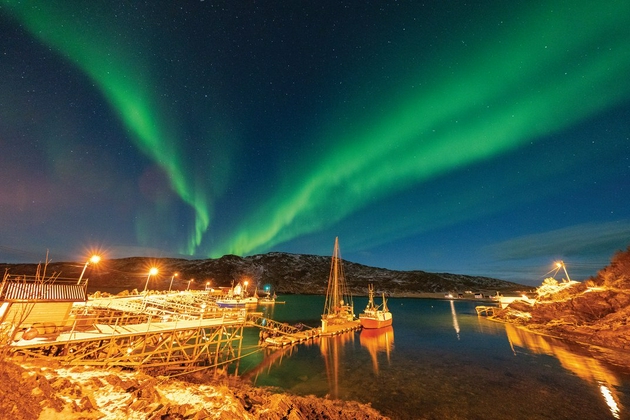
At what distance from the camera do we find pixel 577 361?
3362 centimetres

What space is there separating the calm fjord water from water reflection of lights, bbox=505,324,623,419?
91mm

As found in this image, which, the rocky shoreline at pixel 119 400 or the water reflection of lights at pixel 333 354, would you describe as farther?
the water reflection of lights at pixel 333 354

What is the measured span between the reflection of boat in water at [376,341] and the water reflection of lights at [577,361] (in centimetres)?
2041

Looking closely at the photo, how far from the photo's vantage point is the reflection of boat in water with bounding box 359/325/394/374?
37881 mm

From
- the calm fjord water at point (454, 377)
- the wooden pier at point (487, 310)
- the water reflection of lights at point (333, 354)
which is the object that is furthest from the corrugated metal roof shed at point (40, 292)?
the wooden pier at point (487, 310)

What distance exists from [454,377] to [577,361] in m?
19.6

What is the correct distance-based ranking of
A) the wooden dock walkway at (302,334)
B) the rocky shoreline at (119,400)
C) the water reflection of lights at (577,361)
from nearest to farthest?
the rocky shoreline at (119,400) → the water reflection of lights at (577,361) → the wooden dock walkway at (302,334)

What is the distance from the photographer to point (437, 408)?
798 inches

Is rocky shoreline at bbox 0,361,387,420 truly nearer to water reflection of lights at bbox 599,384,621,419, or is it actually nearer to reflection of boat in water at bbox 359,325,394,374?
reflection of boat in water at bbox 359,325,394,374

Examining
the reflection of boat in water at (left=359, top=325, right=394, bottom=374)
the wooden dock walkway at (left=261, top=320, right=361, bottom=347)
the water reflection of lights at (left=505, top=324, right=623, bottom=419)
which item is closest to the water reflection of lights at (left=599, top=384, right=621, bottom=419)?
the water reflection of lights at (left=505, top=324, right=623, bottom=419)

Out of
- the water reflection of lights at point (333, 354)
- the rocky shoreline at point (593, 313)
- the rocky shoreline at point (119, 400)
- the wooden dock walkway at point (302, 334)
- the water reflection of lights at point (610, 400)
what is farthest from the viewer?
the rocky shoreline at point (593, 313)

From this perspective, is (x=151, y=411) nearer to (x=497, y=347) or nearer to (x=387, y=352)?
(x=387, y=352)

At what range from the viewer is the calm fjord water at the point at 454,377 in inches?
808

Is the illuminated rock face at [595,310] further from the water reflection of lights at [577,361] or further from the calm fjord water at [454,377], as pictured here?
the calm fjord water at [454,377]
